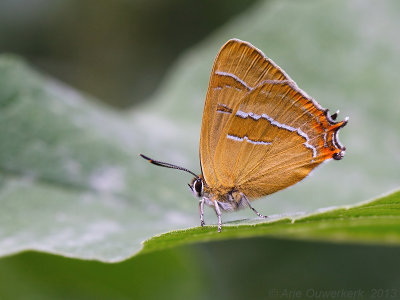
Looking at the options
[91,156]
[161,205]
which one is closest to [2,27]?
[91,156]

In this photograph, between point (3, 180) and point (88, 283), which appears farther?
point (3, 180)

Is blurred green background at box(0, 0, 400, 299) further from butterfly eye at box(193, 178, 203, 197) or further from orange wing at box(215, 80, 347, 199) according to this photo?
orange wing at box(215, 80, 347, 199)

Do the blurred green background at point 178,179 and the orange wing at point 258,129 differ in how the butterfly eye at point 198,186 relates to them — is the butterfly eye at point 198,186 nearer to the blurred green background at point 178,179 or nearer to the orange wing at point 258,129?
the orange wing at point 258,129

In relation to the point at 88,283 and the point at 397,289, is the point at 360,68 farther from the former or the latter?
the point at 88,283

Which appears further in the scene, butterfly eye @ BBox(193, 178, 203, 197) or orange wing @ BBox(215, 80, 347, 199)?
butterfly eye @ BBox(193, 178, 203, 197)

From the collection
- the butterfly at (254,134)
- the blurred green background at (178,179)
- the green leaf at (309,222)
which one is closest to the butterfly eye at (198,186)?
the butterfly at (254,134)

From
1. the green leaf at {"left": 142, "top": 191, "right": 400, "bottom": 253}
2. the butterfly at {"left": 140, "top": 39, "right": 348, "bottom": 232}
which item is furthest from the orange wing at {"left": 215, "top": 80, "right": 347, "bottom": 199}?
the green leaf at {"left": 142, "top": 191, "right": 400, "bottom": 253}

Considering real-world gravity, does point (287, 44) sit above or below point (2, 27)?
below

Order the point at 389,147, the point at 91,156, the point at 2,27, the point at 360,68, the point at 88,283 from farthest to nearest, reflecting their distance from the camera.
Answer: the point at 2,27 → the point at 360,68 → the point at 389,147 → the point at 91,156 → the point at 88,283
